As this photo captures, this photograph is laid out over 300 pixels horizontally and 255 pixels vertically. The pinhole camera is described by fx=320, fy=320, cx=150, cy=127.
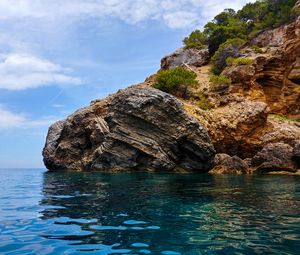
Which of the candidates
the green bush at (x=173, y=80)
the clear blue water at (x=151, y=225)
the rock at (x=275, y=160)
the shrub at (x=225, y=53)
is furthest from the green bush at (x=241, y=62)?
the clear blue water at (x=151, y=225)

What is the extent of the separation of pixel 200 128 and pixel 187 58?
1180 inches

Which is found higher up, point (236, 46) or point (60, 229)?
point (236, 46)

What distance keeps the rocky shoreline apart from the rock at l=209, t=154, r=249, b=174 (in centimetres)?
10

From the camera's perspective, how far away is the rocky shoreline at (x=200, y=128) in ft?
109

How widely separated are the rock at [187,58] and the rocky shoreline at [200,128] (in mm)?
12530

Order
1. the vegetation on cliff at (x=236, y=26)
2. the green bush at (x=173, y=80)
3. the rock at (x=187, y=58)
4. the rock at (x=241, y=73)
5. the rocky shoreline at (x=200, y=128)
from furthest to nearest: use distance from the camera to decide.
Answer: the rock at (x=187, y=58), the vegetation on cliff at (x=236, y=26), the green bush at (x=173, y=80), the rock at (x=241, y=73), the rocky shoreline at (x=200, y=128)

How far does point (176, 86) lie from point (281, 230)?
38491mm

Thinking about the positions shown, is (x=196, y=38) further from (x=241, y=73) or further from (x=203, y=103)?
(x=203, y=103)

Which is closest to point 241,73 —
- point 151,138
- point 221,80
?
point 221,80

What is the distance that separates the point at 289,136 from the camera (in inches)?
1387

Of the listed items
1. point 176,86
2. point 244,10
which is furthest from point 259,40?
point 176,86

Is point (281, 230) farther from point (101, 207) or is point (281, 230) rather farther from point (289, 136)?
point (289, 136)

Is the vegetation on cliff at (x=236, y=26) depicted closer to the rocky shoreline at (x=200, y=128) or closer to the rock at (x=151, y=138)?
the rocky shoreline at (x=200, y=128)

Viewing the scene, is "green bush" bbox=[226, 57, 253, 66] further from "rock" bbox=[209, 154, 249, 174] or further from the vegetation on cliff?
"rock" bbox=[209, 154, 249, 174]
